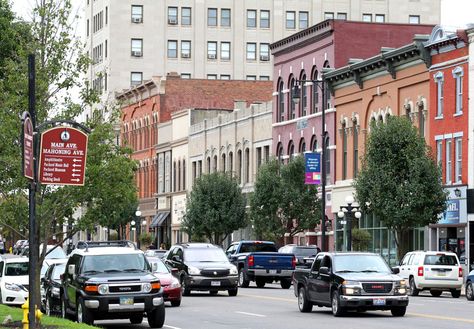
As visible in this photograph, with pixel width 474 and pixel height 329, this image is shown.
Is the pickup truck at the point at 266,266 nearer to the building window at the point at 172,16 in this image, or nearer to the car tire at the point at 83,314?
the car tire at the point at 83,314

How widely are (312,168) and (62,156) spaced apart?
41047 mm

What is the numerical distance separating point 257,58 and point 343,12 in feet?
31.2

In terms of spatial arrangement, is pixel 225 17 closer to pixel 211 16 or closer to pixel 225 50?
pixel 211 16

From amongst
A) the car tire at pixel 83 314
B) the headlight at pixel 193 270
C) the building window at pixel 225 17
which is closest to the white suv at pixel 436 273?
the headlight at pixel 193 270

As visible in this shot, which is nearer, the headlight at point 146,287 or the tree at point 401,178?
the headlight at point 146,287

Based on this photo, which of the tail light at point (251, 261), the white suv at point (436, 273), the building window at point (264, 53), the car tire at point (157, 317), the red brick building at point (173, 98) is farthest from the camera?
the building window at point (264, 53)

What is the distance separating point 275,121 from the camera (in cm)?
7819

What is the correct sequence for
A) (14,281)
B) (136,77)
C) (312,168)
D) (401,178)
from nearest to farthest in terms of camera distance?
1. (14,281)
2. (401,178)
3. (312,168)
4. (136,77)

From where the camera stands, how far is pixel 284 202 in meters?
68.0

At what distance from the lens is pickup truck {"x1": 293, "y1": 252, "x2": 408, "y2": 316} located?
30766 millimetres

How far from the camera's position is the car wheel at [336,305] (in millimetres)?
31139

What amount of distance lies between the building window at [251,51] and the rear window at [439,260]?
77.5 metres

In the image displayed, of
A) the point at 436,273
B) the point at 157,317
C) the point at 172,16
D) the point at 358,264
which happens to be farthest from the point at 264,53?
the point at 157,317

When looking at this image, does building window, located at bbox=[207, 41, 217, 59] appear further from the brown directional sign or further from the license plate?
the brown directional sign
